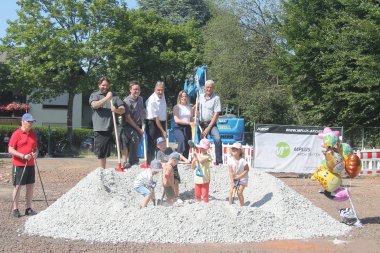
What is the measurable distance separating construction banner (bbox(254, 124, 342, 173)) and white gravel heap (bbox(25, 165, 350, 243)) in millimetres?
9683

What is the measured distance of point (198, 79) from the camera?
14852mm

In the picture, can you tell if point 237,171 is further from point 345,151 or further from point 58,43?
point 58,43

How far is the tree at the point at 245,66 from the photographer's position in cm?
3497

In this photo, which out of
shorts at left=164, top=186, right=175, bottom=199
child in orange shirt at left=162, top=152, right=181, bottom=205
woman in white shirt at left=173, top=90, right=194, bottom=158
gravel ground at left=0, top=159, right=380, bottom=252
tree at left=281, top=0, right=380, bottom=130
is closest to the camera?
gravel ground at left=0, top=159, right=380, bottom=252

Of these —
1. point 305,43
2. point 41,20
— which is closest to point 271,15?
point 305,43

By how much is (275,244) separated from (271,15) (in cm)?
3061

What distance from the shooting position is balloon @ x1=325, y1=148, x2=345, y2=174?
9.01m

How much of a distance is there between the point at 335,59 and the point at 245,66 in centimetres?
1048

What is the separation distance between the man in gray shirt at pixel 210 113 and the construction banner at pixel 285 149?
8.19 meters

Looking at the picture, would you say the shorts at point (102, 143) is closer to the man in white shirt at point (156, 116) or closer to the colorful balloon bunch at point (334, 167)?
the man in white shirt at point (156, 116)

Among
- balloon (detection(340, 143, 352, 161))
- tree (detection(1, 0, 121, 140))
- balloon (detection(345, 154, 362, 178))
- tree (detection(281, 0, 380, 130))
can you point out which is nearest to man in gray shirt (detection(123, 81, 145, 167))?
balloon (detection(340, 143, 352, 161))

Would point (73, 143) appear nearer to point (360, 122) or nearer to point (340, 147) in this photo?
point (360, 122)

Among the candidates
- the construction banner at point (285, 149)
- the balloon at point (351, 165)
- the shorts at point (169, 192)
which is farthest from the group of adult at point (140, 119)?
the construction banner at point (285, 149)

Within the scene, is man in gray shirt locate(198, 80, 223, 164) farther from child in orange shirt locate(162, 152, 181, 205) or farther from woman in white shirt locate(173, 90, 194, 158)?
child in orange shirt locate(162, 152, 181, 205)
